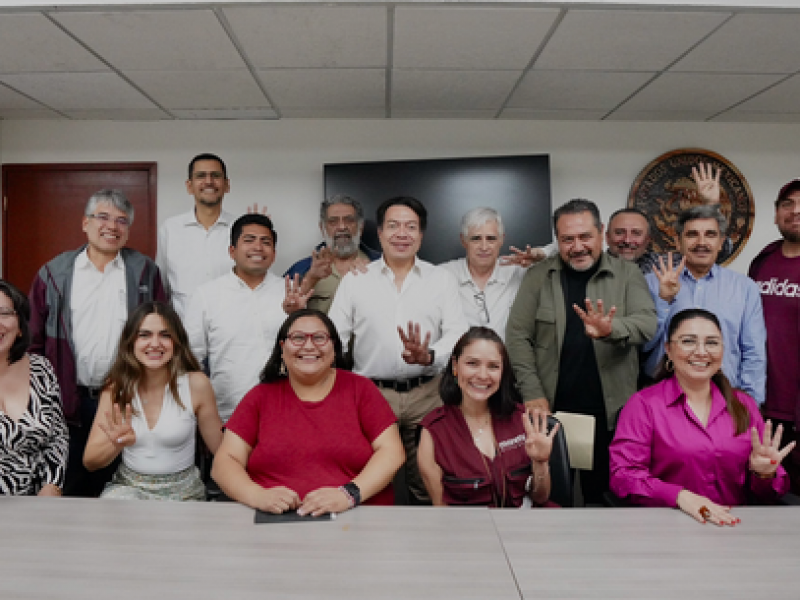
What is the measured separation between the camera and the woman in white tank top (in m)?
2.08

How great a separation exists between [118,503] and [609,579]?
4.54 ft

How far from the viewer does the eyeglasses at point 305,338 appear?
198 cm

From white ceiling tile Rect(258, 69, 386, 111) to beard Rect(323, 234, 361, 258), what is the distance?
40.2 inches

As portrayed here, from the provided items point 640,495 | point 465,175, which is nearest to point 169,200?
point 465,175

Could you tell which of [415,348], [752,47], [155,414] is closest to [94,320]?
[155,414]

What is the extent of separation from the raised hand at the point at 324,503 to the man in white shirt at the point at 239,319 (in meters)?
1.11

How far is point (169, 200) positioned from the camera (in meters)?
4.34

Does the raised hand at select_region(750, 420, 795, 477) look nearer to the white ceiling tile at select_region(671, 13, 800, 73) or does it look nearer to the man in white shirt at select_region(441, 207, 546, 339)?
the man in white shirt at select_region(441, 207, 546, 339)

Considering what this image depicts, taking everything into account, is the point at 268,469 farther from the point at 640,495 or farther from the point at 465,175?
the point at 465,175

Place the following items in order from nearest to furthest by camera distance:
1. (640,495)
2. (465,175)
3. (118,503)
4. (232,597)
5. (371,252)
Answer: (232,597), (118,503), (640,495), (371,252), (465,175)

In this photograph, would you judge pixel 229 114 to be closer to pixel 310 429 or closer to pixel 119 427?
pixel 119 427

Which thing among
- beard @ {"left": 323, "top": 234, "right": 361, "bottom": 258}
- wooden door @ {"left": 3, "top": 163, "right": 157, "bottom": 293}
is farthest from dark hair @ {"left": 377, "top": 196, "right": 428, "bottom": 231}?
wooden door @ {"left": 3, "top": 163, "right": 157, "bottom": 293}

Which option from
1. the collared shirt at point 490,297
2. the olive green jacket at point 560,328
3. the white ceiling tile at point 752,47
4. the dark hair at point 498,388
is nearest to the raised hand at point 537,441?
the dark hair at point 498,388

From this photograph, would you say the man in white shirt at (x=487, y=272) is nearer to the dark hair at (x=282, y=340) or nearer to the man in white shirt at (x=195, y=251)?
the dark hair at (x=282, y=340)
